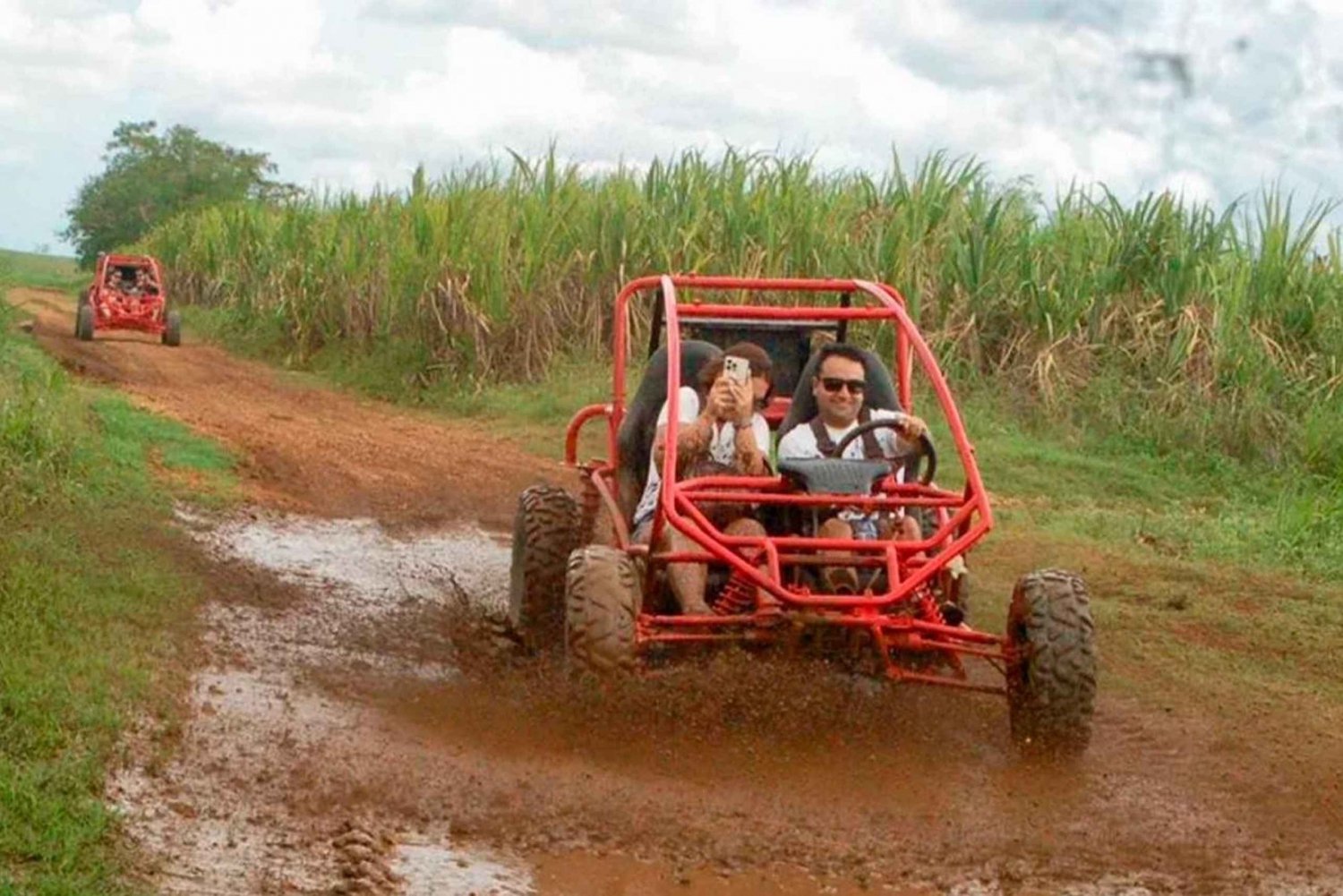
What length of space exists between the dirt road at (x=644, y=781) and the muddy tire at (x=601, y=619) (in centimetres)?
11

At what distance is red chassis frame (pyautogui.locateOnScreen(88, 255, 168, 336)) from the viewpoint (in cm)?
2423

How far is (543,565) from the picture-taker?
7.68m

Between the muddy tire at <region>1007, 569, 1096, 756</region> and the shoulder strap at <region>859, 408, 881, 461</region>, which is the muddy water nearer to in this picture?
the muddy tire at <region>1007, 569, 1096, 756</region>

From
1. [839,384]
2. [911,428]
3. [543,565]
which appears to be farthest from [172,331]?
[911,428]

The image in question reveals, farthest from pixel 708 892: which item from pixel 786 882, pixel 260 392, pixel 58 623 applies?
pixel 260 392

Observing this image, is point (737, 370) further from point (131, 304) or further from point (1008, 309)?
point (131, 304)

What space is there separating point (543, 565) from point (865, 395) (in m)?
1.31

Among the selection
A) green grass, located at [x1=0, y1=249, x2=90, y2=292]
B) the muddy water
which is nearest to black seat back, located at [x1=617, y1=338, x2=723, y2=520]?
the muddy water

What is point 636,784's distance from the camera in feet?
18.3

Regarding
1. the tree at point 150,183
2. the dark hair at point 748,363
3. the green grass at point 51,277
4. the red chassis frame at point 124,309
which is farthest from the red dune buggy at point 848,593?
the tree at point 150,183

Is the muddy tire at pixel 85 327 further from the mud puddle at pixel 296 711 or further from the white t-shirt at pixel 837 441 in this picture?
the white t-shirt at pixel 837 441

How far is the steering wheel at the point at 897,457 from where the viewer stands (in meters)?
6.88

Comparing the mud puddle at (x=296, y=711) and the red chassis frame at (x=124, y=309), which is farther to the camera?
the red chassis frame at (x=124, y=309)

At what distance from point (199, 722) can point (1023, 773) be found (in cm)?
232
